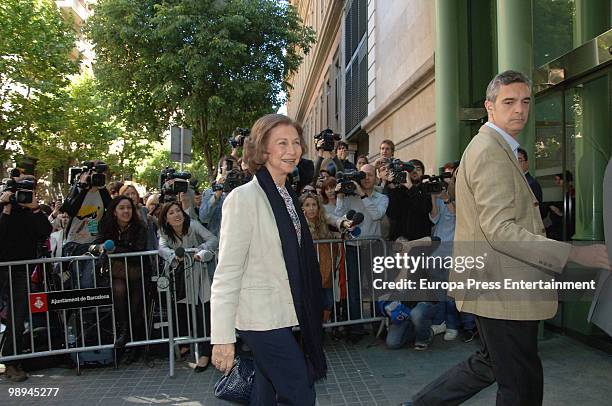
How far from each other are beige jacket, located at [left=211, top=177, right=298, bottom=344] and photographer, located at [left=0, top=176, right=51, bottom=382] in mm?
3745

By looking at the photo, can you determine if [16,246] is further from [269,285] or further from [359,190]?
[269,285]

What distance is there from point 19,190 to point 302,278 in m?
4.00

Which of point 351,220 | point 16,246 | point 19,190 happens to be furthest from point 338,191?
point 16,246

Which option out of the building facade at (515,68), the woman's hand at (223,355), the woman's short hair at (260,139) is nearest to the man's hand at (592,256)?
the woman's short hair at (260,139)

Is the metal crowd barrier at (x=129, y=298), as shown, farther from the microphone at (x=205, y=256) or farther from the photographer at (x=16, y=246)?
the microphone at (x=205, y=256)

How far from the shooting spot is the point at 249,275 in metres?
2.61

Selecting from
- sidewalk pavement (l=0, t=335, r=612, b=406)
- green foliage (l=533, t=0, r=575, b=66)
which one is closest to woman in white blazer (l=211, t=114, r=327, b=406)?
sidewalk pavement (l=0, t=335, r=612, b=406)

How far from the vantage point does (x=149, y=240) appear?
6262 millimetres

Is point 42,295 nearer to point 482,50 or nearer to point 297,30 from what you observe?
point 482,50

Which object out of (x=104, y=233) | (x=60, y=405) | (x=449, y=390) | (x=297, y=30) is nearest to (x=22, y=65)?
(x=297, y=30)

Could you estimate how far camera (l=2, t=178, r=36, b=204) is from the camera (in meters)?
5.40

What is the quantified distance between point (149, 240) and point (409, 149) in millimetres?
7091

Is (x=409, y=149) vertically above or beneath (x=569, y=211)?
above

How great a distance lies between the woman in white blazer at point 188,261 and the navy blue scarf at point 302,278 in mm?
2968
